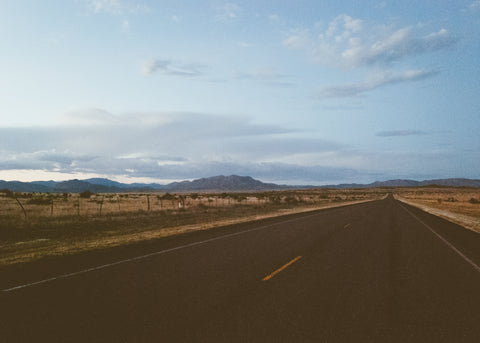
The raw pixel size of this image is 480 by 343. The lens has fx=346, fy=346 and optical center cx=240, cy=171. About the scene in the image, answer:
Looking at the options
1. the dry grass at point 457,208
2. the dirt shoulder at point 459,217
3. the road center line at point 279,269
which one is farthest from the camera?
the dry grass at point 457,208

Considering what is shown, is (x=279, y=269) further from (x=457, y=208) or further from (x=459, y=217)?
(x=457, y=208)

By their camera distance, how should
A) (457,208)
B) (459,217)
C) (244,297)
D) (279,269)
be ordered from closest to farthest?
(244,297) < (279,269) < (459,217) < (457,208)

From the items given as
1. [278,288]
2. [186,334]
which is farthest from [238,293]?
[186,334]

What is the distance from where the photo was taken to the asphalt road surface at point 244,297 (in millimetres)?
4555

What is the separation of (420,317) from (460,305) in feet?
3.71

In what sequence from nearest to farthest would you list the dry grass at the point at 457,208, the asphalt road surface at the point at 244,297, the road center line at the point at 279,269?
the asphalt road surface at the point at 244,297
the road center line at the point at 279,269
the dry grass at the point at 457,208

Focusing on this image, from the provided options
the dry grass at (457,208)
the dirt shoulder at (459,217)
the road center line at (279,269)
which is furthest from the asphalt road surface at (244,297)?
the dry grass at (457,208)

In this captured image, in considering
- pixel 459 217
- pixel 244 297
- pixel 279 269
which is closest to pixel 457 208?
pixel 459 217

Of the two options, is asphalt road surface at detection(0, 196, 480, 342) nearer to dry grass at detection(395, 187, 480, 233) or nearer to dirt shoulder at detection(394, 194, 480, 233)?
dirt shoulder at detection(394, 194, 480, 233)

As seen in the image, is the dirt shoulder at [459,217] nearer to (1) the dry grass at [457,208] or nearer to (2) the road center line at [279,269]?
(1) the dry grass at [457,208]

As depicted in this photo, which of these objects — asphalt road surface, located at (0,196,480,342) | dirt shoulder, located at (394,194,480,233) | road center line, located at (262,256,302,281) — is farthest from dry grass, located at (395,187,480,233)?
road center line, located at (262,256,302,281)

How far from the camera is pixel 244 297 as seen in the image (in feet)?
19.5

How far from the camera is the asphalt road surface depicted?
4555mm

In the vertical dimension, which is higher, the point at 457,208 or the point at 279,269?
the point at 279,269
